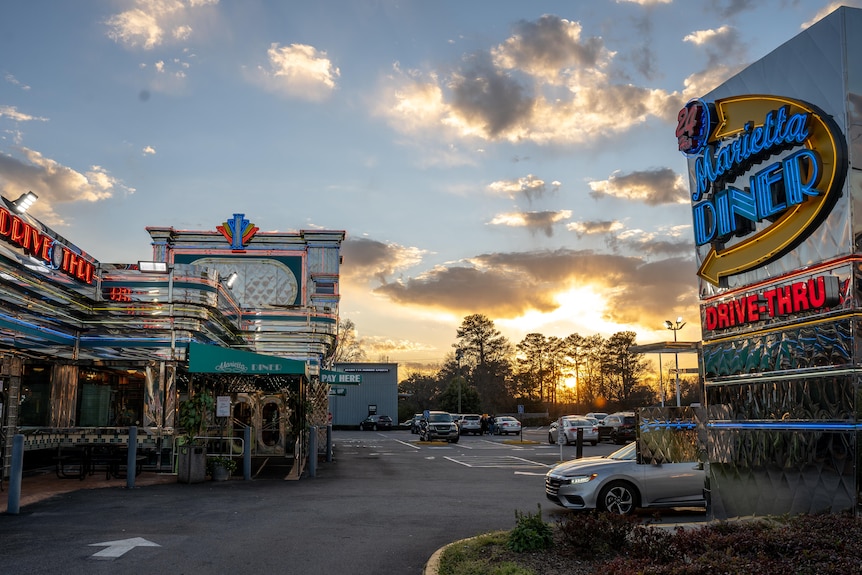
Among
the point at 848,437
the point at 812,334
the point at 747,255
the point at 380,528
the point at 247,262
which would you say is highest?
the point at 247,262

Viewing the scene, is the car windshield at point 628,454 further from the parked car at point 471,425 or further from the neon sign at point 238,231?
the parked car at point 471,425

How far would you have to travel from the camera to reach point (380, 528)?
11.9 meters

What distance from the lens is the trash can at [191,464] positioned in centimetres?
1853

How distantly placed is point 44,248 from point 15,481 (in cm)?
646

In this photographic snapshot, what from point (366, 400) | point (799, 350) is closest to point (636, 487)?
point (799, 350)

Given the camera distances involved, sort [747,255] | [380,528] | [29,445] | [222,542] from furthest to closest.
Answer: [29,445] < [380,528] < [222,542] < [747,255]

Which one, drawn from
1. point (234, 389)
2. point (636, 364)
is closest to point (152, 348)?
point (234, 389)

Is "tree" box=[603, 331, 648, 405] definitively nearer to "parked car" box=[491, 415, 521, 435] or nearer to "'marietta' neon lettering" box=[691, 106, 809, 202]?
"parked car" box=[491, 415, 521, 435]

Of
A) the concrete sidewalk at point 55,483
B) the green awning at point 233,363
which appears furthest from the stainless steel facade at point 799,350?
the green awning at point 233,363

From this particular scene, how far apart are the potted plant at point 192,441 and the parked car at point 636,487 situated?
9646 mm

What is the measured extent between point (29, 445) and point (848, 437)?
1743 cm

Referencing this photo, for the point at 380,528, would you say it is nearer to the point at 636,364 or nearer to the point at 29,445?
the point at 29,445

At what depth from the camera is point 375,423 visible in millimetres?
70188

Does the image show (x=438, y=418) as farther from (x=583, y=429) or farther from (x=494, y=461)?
(x=494, y=461)
